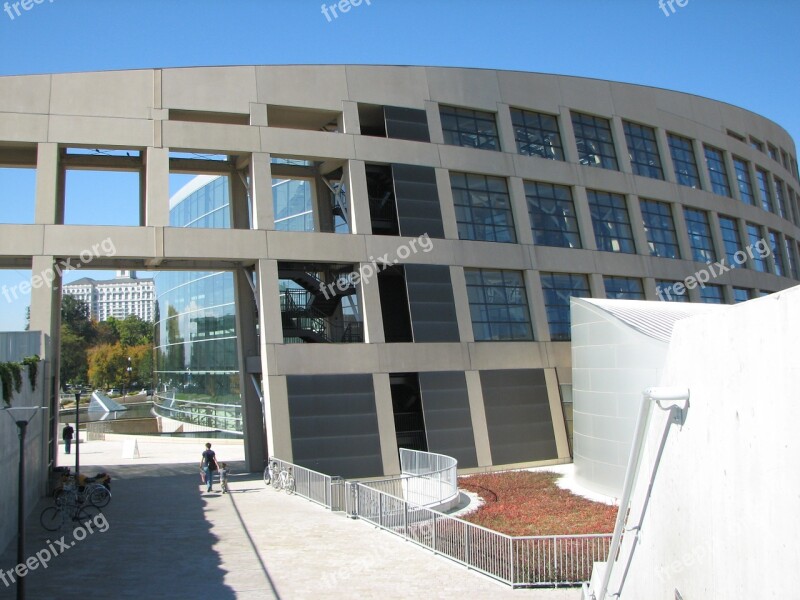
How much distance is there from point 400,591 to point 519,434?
62.5ft

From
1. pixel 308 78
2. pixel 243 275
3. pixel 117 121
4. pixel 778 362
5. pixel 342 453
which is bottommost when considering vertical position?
pixel 342 453

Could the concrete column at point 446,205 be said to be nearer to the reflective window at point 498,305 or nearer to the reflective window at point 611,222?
the reflective window at point 498,305

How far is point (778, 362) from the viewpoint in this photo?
14.3 feet

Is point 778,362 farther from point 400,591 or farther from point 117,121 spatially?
point 117,121

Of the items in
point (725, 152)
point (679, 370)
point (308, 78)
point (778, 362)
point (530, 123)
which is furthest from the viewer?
point (725, 152)

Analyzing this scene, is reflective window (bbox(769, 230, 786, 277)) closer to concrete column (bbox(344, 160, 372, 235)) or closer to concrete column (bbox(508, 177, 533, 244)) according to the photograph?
concrete column (bbox(508, 177, 533, 244))

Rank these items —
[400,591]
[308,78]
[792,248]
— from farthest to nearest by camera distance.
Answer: [792,248] → [308,78] → [400,591]

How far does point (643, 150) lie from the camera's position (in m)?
39.3

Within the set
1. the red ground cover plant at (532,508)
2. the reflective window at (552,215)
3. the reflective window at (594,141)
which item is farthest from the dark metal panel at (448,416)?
→ the reflective window at (594,141)

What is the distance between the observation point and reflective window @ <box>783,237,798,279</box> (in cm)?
5019

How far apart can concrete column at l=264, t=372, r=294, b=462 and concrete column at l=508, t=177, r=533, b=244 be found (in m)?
13.7

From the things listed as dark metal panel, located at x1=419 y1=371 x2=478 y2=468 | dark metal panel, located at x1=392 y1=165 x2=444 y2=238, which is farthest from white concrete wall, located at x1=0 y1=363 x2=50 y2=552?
dark metal panel, located at x1=392 y1=165 x2=444 y2=238

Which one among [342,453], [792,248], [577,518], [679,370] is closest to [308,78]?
[342,453]

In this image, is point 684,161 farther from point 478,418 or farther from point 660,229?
point 478,418
